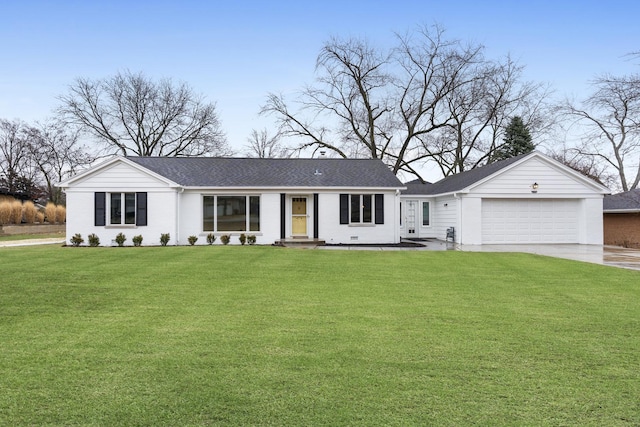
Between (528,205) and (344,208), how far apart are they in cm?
859

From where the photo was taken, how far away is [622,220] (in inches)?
786

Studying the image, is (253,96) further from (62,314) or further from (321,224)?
(62,314)

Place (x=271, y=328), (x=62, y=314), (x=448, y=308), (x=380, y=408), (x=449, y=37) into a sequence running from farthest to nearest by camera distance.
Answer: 1. (x=449, y=37)
2. (x=448, y=308)
3. (x=62, y=314)
4. (x=271, y=328)
5. (x=380, y=408)

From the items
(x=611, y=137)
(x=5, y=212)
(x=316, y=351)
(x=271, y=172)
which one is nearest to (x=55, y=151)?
(x=5, y=212)

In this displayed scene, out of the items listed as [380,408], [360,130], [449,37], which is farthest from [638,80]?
[360,130]

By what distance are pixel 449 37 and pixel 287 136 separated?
1491 cm

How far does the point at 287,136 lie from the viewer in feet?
118

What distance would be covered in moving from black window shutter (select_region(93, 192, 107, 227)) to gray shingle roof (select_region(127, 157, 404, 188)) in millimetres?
2343

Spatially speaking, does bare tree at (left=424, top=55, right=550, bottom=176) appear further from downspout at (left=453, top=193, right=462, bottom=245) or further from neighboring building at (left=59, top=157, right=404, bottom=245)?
neighboring building at (left=59, top=157, right=404, bottom=245)

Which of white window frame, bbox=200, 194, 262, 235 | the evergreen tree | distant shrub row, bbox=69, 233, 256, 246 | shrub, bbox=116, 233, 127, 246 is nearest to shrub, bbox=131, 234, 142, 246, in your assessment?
distant shrub row, bbox=69, 233, 256, 246

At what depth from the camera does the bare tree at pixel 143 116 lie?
115 ft

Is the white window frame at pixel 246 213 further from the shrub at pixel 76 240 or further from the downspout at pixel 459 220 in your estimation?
the downspout at pixel 459 220

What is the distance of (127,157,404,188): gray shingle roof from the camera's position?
18906 mm

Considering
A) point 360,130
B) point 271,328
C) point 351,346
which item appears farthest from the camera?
point 360,130
